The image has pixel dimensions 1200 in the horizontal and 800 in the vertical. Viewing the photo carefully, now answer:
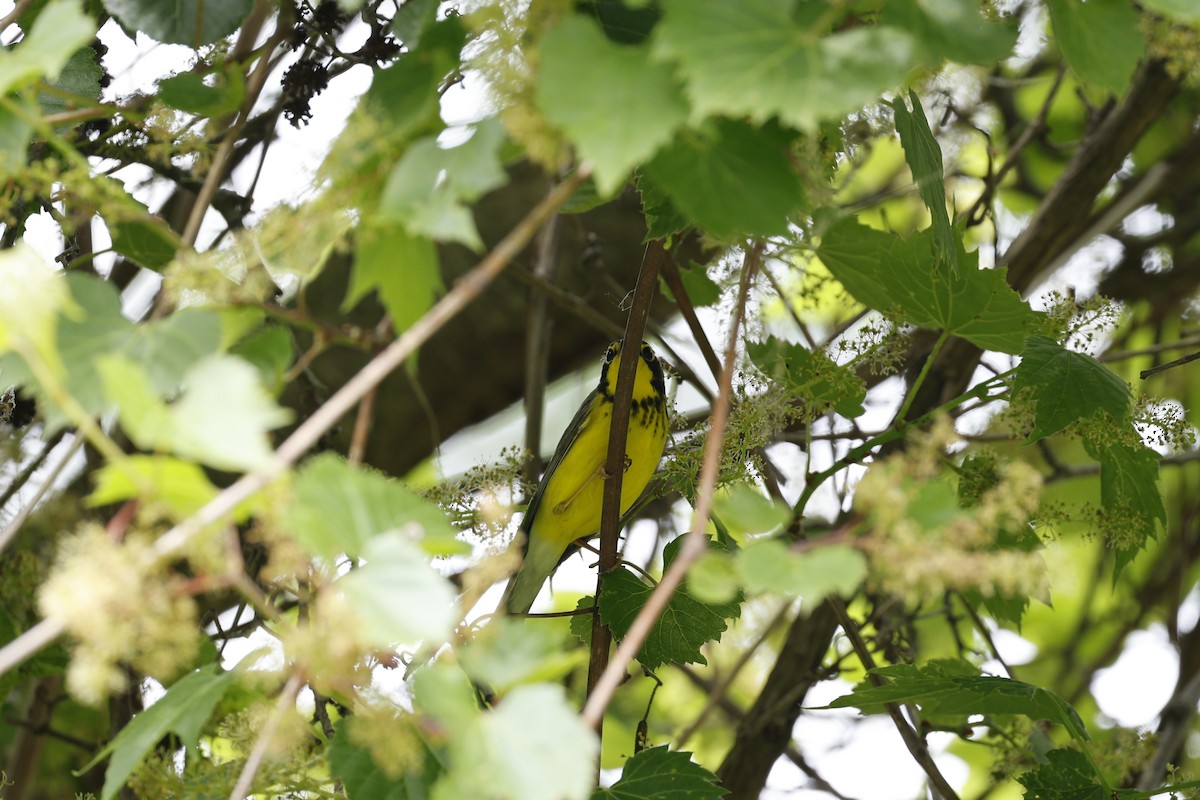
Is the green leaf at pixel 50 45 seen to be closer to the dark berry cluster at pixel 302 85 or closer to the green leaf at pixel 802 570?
the green leaf at pixel 802 570

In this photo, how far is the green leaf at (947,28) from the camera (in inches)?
46.4

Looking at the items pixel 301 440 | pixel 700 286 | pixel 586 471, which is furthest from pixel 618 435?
pixel 586 471

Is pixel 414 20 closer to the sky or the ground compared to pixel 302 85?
closer to the ground

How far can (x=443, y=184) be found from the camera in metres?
1.10

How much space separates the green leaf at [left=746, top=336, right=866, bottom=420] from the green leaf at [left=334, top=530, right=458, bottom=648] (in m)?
1.18

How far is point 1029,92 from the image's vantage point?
210 inches

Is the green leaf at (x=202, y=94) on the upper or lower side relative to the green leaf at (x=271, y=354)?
upper

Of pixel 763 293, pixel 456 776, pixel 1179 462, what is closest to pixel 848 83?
pixel 456 776

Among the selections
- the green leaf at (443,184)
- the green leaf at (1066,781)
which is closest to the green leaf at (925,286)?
the green leaf at (1066,781)

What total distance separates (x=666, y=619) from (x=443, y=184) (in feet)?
4.01

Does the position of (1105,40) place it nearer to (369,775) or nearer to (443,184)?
(443,184)

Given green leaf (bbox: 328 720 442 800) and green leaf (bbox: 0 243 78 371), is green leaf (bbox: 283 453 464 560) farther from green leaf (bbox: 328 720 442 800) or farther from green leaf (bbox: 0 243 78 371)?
green leaf (bbox: 328 720 442 800)

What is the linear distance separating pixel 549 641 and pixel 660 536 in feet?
8.63

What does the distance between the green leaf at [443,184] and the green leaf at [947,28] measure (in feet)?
1.47
